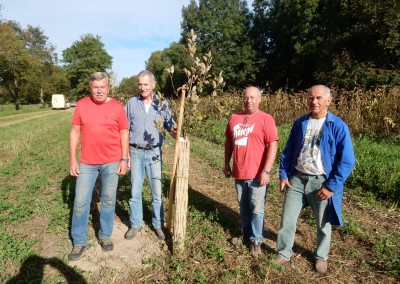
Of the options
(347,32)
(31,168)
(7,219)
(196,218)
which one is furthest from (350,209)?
(347,32)

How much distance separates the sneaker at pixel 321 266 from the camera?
3.12m

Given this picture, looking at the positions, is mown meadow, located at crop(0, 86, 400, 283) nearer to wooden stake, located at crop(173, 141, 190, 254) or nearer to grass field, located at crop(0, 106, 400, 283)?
grass field, located at crop(0, 106, 400, 283)

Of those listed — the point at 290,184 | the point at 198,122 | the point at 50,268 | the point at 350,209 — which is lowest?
the point at 50,268

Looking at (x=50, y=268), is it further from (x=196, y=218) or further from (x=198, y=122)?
(x=198, y=122)

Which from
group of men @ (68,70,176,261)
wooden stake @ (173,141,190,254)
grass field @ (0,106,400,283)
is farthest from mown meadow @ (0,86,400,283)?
group of men @ (68,70,176,261)

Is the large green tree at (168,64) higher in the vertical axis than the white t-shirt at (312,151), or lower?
higher

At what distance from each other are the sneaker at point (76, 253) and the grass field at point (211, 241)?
0.08 m

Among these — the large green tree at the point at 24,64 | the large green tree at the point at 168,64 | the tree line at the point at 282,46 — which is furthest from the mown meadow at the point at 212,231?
the large green tree at the point at 168,64

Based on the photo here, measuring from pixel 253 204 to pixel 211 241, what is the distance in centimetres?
81

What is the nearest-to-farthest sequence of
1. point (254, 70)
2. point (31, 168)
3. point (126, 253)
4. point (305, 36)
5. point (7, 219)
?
point (126, 253)
point (7, 219)
point (31, 168)
point (305, 36)
point (254, 70)

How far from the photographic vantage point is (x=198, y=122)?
3383 mm

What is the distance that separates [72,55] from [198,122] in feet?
216

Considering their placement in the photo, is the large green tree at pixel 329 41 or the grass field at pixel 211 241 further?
the large green tree at pixel 329 41

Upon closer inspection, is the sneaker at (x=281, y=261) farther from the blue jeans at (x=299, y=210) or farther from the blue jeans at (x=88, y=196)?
the blue jeans at (x=88, y=196)
